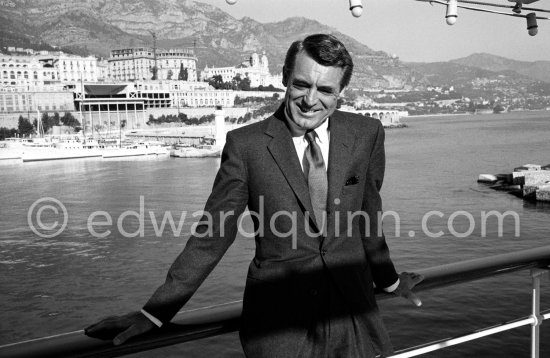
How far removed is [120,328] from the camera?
0.76 m

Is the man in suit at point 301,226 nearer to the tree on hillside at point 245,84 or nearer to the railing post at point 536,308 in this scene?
the railing post at point 536,308

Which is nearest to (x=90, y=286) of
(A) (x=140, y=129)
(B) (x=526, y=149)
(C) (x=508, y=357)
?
(C) (x=508, y=357)

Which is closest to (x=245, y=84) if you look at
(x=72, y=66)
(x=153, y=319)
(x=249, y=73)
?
(x=249, y=73)

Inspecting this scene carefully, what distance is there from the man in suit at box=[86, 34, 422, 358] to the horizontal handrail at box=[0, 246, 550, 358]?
0.04m

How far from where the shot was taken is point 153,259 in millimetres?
9961

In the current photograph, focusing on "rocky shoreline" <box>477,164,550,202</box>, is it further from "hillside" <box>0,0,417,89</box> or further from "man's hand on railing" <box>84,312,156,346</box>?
"hillside" <box>0,0,417,89</box>

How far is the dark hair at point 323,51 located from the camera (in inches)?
34.1

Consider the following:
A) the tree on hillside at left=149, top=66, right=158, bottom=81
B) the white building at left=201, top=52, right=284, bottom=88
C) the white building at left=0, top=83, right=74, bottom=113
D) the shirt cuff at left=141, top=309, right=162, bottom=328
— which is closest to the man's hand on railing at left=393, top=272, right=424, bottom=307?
the shirt cuff at left=141, top=309, right=162, bottom=328

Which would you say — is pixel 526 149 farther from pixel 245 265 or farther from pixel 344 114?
pixel 344 114

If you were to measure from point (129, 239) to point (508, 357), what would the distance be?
25.1 ft

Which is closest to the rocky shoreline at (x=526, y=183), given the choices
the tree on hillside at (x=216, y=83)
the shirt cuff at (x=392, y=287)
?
the shirt cuff at (x=392, y=287)

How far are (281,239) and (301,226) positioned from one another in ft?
0.12

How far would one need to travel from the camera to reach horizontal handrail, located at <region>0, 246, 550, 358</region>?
700mm
